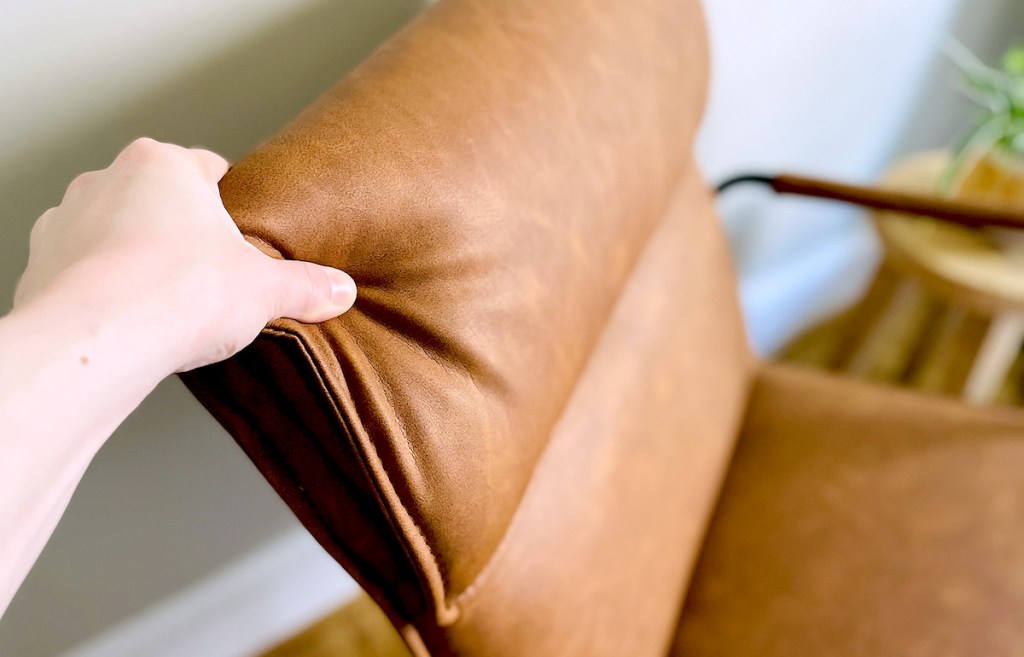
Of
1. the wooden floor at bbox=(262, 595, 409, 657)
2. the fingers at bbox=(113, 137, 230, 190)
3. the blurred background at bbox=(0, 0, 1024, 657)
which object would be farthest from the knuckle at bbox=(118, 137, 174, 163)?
the wooden floor at bbox=(262, 595, 409, 657)

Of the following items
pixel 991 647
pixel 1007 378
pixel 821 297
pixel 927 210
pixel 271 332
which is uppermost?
pixel 271 332

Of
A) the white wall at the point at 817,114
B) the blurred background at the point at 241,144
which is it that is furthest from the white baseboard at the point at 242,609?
the white wall at the point at 817,114

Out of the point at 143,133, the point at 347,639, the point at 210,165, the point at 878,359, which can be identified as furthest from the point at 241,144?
the point at 878,359

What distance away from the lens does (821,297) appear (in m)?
1.72

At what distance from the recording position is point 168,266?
35 cm

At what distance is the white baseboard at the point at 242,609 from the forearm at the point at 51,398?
76 cm

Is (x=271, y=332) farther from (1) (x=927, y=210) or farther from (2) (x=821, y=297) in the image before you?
(2) (x=821, y=297)

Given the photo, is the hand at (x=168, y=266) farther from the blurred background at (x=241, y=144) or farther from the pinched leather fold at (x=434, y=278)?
the blurred background at (x=241, y=144)

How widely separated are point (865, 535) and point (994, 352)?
0.54 metres

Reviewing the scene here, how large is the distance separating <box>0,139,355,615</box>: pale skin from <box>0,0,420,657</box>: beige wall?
0.02 m

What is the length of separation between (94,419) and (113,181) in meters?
0.13

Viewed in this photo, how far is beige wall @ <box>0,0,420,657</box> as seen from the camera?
1.85ft

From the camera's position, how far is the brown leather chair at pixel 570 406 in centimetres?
43

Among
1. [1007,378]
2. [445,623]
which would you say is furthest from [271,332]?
[1007,378]
